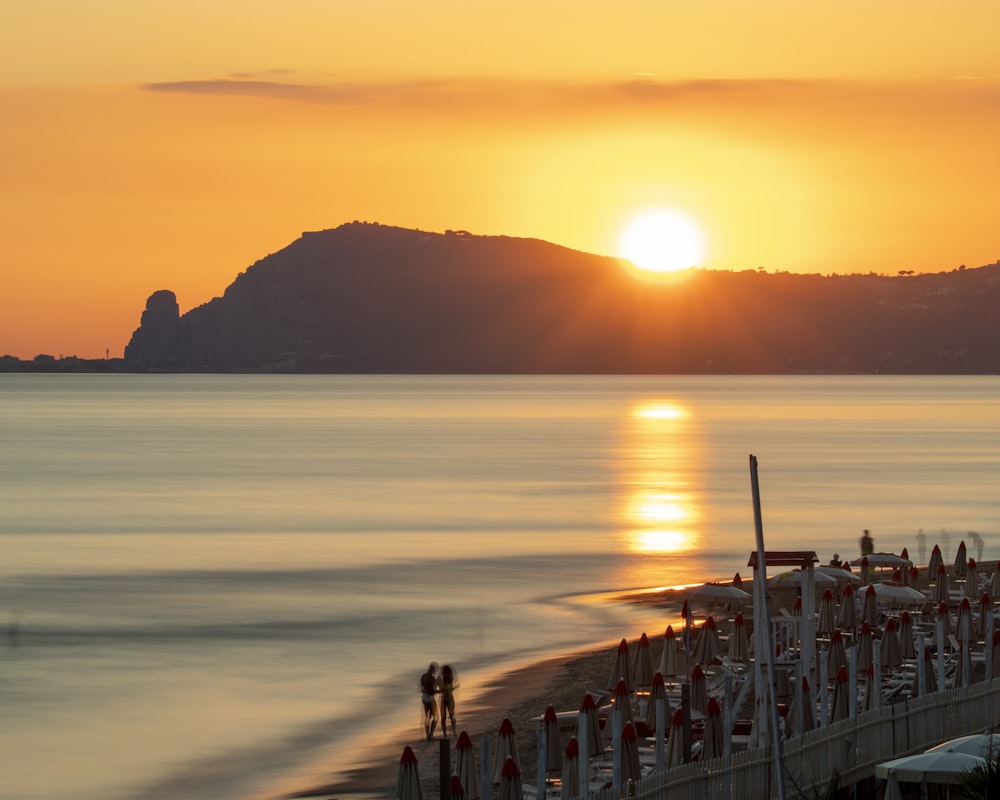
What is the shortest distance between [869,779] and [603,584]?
35352mm

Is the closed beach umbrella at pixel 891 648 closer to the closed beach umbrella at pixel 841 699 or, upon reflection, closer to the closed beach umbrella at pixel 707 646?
the closed beach umbrella at pixel 707 646

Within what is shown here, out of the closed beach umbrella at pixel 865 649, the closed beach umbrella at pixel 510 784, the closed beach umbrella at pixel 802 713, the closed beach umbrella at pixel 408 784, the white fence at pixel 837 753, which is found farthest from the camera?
the closed beach umbrella at pixel 865 649

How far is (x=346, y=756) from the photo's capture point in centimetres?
2786

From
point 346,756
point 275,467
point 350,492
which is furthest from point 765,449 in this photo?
point 346,756

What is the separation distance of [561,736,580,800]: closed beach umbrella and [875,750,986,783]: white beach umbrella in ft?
12.5

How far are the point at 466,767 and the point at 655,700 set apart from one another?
3.65 m

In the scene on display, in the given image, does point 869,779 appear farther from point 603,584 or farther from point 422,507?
point 422,507

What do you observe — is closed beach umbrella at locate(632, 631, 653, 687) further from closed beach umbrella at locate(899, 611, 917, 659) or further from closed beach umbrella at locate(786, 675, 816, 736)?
closed beach umbrella at locate(786, 675, 816, 736)

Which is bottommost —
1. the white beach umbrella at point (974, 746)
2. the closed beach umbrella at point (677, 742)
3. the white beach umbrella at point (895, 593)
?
the closed beach umbrella at point (677, 742)

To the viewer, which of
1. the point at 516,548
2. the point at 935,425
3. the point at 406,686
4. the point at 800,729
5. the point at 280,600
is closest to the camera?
the point at 800,729

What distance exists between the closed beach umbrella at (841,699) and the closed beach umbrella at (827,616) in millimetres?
7705

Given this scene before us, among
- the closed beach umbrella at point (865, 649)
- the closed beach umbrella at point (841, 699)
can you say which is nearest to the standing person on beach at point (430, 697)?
the closed beach umbrella at point (865, 649)

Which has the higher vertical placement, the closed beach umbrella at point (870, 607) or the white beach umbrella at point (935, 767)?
the closed beach umbrella at point (870, 607)

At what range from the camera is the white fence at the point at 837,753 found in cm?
1609
